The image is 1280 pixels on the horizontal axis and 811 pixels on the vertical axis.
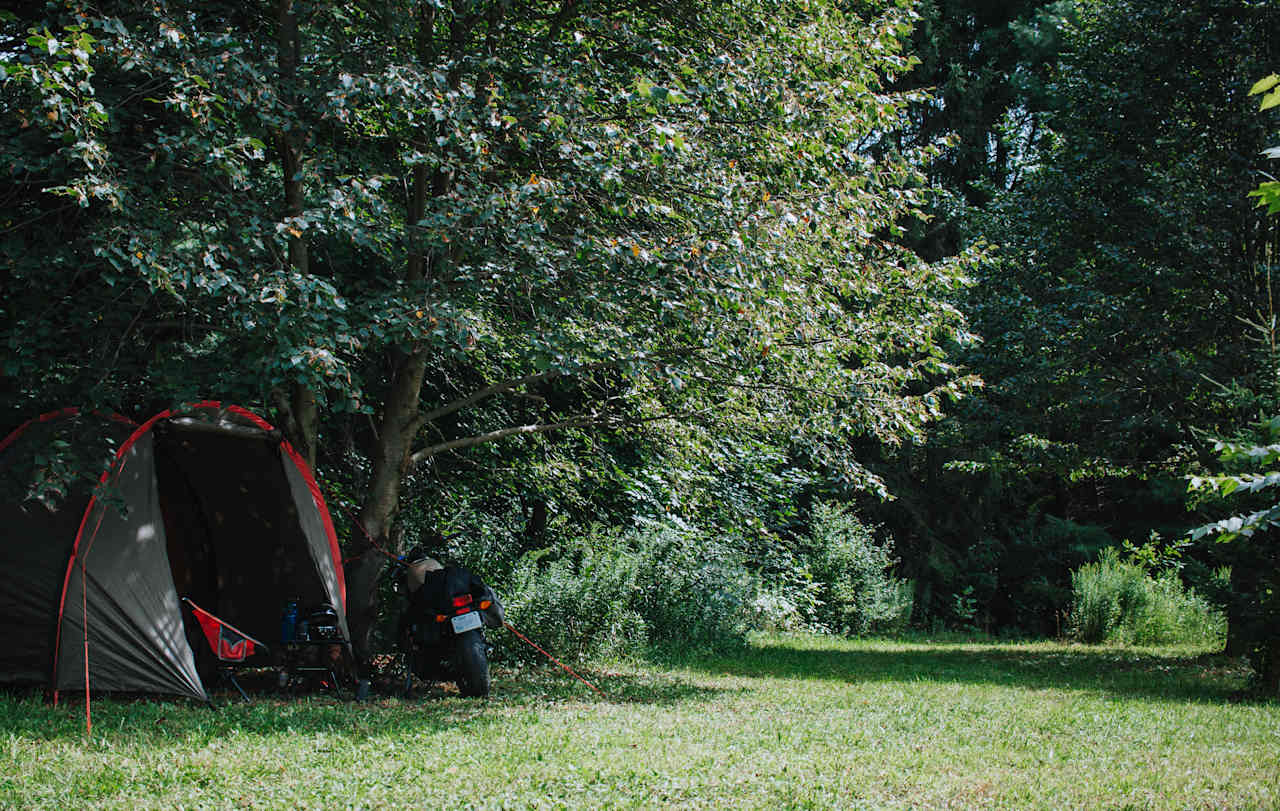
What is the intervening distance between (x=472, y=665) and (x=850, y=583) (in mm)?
9706

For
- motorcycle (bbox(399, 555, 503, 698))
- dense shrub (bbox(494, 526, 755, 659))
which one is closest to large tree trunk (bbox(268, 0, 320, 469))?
motorcycle (bbox(399, 555, 503, 698))

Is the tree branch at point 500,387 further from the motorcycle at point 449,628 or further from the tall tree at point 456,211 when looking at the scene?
the motorcycle at point 449,628

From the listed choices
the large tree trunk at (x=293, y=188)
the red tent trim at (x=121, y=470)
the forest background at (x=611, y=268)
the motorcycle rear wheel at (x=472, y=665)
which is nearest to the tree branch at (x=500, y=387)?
the forest background at (x=611, y=268)

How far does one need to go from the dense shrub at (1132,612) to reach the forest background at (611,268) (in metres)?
0.34

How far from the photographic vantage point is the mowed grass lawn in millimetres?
4496

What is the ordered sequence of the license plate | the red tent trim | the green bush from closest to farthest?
the red tent trim
the license plate
the green bush

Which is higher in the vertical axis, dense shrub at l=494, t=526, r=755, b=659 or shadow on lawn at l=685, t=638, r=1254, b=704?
dense shrub at l=494, t=526, r=755, b=659

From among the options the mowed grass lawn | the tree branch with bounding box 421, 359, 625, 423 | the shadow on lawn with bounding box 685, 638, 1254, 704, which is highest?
the tree branch with bounding box 421, 359, 625, 423

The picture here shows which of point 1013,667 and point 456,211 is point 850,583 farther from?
point 456,211

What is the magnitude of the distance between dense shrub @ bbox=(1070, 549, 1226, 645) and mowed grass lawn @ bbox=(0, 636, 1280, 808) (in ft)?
18.5

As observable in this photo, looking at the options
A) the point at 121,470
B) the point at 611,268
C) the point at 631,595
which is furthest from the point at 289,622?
the point at 631,595

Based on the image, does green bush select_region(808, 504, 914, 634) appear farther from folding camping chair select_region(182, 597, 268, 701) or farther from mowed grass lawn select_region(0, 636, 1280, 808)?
folding camping chair select_region(182, 597, 268, 701)

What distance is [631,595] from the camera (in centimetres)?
1095

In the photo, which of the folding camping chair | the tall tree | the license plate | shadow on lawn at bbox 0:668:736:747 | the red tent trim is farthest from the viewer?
the license plate
